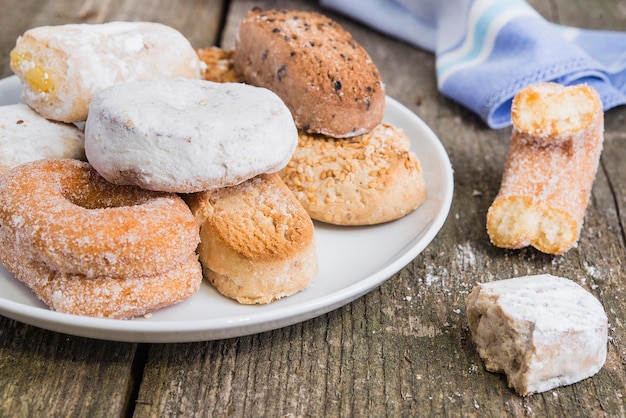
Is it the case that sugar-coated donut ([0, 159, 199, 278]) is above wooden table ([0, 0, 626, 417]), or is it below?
above

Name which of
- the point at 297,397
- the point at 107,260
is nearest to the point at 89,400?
the point at 107,260

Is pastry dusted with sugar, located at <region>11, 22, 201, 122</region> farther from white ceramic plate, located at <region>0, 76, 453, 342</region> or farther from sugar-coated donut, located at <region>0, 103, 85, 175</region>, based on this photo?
white ceramic plate, located at <region>0, 76, 453, 342</region>

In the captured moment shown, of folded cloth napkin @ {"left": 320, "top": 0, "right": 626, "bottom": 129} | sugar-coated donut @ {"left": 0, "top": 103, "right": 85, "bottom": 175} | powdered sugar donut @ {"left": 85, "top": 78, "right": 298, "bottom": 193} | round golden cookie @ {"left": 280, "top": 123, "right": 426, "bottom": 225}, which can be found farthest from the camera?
folded cloth napkin @ {"left": 320, "top": 0, "right": 626, "bottom": 129}

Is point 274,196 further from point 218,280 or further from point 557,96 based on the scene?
point 557,96

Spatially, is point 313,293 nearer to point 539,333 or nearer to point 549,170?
point 539,333

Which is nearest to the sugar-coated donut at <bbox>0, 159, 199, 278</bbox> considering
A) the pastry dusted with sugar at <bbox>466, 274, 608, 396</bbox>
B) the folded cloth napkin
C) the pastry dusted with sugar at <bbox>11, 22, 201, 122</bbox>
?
the pastry dusted with sugar at <bbox>11, 22, 201, 122</bbox>

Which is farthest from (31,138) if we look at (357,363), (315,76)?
(357,363)
